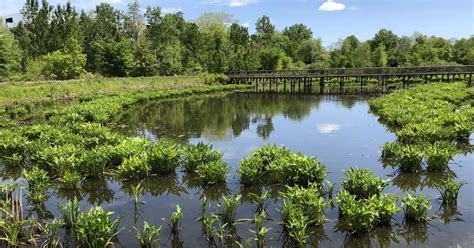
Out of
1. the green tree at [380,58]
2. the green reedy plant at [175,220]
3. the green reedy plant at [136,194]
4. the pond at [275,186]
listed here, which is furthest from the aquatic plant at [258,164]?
the green tree at [380,58]

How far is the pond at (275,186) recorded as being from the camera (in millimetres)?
9465

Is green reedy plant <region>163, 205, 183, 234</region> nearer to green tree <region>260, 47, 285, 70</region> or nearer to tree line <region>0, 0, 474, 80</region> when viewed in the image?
tree line <region>0, 0, 474, 80</region>

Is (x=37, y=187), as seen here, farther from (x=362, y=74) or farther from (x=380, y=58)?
(x=380, y=58)

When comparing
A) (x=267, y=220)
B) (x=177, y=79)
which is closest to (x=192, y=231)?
(x=267, y=220)

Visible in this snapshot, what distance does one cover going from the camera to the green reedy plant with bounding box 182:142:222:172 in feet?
48.0

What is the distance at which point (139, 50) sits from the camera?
6681 centimetres

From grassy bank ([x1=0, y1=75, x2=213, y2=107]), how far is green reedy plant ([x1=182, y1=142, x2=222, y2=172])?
26399 mm

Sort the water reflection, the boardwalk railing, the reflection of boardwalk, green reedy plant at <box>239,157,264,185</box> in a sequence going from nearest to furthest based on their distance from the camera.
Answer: green reedy plant at <box>239,157,264,185</box>, the water reflection, the boardwalk railing, the reflection of boardwalk

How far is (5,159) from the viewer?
1625 cm

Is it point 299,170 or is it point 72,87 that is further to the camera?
point 72,87

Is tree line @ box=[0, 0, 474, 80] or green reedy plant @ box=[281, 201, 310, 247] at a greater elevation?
tree line @ box=[0, 0, 474, 80]

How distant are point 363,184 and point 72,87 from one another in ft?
132

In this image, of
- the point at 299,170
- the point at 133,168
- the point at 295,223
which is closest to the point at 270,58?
the point at 133,168

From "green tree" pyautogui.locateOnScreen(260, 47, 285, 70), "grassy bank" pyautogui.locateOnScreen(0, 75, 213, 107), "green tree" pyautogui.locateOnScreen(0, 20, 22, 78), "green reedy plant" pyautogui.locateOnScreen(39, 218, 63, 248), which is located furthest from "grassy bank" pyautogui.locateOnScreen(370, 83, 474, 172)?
"green tree" pyautogui.locateOnScreen(260, 47, 285, 70)
